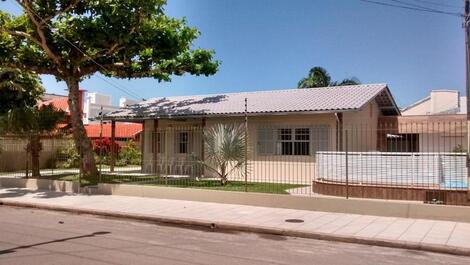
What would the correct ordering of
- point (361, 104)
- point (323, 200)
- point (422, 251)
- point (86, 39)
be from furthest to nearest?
1. point (361, 104)
2. point (86, 39)
3. point (323, 200)
4. point (422, 251)

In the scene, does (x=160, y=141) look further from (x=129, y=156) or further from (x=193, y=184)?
(x=129, y=156)

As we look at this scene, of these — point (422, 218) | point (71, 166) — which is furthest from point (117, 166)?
point (422, 218)

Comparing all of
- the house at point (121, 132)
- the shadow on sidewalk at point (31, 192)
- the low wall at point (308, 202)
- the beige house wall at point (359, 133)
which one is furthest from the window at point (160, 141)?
the house at point (121, 132)

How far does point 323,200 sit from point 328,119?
738 centimetres

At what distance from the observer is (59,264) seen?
7.17 metres

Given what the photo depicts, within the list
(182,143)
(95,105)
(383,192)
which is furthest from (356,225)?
(95,105)

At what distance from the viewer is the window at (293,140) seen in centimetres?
2012

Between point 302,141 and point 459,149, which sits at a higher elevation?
point 302,141

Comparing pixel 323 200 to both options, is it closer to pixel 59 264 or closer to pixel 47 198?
pixel 59 264

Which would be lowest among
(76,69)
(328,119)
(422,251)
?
(422,251)

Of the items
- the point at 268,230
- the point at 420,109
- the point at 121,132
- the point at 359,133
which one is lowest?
the point at 268,230

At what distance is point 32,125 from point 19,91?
6.93 meters

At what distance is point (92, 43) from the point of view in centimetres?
1772

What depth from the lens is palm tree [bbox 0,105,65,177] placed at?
20938 mm
